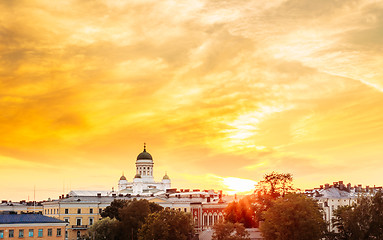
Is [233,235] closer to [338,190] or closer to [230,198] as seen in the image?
[338,190]

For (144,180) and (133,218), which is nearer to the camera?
(133,218)

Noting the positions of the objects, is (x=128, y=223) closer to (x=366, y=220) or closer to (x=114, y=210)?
(x=114, y=210)

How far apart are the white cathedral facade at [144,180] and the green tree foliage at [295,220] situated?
10651cm

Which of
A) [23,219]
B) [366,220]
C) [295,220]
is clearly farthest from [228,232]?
[23,219]

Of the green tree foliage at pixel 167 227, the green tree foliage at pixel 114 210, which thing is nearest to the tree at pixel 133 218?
the green tree foliage at pixel 114 210

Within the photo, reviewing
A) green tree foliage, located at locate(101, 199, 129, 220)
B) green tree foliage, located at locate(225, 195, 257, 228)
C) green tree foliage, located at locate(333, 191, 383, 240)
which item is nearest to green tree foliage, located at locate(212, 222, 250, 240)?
green tree foliage, located at locate(333, 191, 383, 240)

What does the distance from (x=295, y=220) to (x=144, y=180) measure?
4621 inches

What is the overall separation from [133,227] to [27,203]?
6491 centimetres

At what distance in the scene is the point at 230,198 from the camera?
604 feet

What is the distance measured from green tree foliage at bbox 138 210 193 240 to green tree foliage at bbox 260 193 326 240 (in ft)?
48.5

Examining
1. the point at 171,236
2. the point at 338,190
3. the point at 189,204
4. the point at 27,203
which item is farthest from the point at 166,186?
the point at 171,236

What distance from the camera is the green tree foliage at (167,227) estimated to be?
7806cm

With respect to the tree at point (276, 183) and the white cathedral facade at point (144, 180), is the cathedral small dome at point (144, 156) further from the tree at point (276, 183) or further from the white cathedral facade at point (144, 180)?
the tree at point (276, 183)

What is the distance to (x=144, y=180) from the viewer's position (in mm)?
182875
